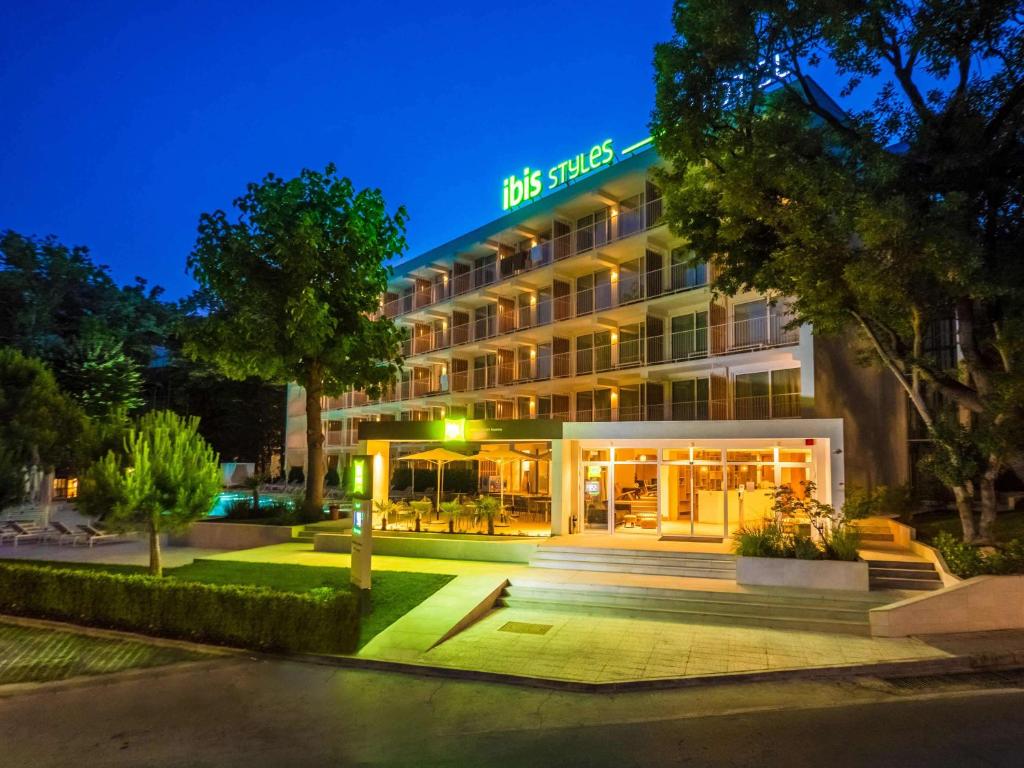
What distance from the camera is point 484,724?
745cm

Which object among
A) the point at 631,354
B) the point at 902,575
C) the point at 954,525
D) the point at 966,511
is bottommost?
the point at 902,575

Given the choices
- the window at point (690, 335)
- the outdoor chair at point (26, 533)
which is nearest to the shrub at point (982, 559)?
the window at point (690, 335)

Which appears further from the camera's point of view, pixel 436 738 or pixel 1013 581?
pixel 1013 581

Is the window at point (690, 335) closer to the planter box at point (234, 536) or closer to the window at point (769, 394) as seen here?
the window at point (769, 394)

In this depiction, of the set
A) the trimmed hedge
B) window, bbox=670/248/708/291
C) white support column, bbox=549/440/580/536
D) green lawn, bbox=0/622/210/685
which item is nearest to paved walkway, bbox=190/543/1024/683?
the trimmed hedge

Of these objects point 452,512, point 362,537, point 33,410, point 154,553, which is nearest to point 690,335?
point 452,512

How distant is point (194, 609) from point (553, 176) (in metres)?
25.5

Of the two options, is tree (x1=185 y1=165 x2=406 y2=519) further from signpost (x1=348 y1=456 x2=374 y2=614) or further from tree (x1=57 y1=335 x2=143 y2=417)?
tree (x1=57 y1=335 x2=143 y2=417)

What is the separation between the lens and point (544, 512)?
20.4 meters

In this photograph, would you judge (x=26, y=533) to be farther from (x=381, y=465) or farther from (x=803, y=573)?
(x=803, y=573)

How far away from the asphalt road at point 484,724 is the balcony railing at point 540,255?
49.1ft

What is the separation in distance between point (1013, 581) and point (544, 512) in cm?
1177

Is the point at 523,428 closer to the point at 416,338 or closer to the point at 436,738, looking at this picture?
the point at 436,738

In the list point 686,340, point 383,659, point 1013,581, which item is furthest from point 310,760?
point 686,340
